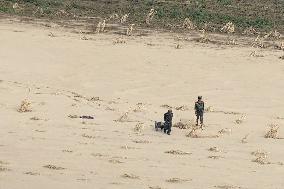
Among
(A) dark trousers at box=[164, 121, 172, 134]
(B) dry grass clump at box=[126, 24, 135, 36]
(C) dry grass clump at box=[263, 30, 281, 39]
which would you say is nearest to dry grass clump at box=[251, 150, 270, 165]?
(A) dark trousers at box=[164, 121, 172, 134]

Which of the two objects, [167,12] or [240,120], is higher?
[167,12]

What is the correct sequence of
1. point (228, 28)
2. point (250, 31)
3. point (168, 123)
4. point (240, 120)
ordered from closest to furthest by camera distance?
1. point (168, 123)
2. point (240, 120)
3. point (228, 28)
4. point (250, 31)

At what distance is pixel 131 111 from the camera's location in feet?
65.0

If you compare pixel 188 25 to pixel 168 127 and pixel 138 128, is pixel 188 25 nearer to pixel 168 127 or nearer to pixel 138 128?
pixel 138 128

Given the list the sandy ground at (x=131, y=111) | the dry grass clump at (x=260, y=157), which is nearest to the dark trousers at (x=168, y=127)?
the sandy ground at (x=131, y=111)

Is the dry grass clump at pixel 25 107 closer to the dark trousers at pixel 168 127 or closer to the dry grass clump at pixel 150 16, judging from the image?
the dark trousers at pixel 168 127

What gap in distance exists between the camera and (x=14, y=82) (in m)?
23.0

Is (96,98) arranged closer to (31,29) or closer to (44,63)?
(44,63)

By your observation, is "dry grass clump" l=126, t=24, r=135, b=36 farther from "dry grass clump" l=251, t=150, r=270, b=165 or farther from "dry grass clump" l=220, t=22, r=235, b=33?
"dry grass clump" l=251, t=150, r=270, b=165

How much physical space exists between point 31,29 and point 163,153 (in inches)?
822

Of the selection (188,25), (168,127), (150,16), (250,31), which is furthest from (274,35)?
(168,127)

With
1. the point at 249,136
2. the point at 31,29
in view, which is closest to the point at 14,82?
the point at 249,136

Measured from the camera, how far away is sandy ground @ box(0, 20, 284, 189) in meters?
13.2

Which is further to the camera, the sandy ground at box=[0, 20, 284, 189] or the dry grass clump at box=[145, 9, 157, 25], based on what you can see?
the dry grass clump at box=[145, 9, 157, 25]
